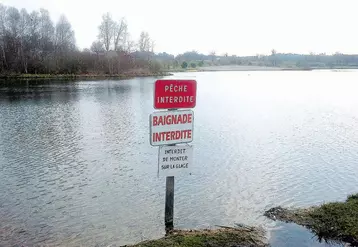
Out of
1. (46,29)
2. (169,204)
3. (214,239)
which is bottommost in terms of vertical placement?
(214,239)

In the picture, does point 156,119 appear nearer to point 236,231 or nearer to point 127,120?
point 236,231

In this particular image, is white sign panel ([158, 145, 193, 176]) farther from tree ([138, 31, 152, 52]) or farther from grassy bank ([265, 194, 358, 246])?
tree ([138, 31, 152, 52])

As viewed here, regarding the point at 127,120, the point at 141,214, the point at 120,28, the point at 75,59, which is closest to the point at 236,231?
the point at 141,214

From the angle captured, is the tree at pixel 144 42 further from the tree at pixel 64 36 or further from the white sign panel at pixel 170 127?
the white sign panel at pixel 170 127

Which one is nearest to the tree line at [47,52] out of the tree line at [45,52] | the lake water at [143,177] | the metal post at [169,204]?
the tree line at [45,52]

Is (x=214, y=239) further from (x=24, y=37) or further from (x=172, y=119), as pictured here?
(x=24, y=37)

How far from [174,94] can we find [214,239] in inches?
114

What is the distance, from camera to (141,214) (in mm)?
9445

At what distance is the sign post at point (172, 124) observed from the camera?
22.4ft

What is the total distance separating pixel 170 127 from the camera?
278 inches

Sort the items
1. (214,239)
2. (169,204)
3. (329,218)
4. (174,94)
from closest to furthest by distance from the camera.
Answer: (214,239) < (174,94) < (329,218) < (169,204)

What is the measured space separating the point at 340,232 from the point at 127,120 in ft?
63.8

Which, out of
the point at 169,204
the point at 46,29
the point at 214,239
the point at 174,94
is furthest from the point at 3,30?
the point at 214,239

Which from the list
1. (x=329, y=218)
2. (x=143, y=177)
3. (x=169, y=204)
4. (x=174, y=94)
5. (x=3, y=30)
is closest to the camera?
(x=174, y=94)
